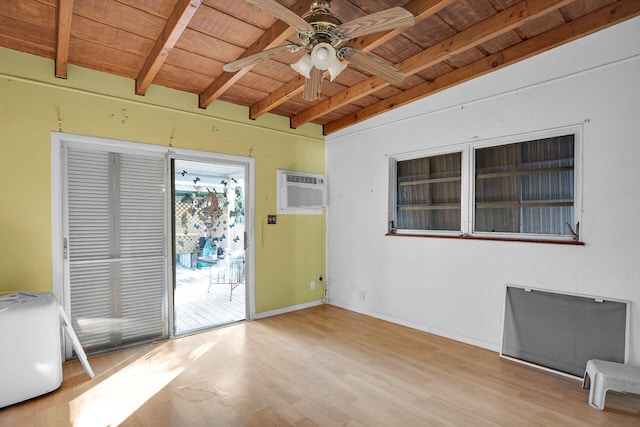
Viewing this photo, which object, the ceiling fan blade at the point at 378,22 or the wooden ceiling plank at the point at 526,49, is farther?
the wooden ceiling plank at the point at 526,49

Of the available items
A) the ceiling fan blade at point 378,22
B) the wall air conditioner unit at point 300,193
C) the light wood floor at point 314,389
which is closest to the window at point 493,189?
the wall air conditioner unit at point 300,193

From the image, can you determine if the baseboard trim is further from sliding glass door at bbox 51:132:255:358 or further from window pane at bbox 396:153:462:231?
window pane at bbox 396:153:462:231

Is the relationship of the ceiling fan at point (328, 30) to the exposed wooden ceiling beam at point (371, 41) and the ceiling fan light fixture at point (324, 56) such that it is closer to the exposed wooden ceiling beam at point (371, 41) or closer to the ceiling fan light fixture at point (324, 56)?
the ceiling fan light fixture at point (324, 56)

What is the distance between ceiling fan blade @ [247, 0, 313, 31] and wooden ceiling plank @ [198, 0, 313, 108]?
0.45 m

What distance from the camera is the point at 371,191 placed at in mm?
4266

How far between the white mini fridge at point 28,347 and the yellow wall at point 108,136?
559 mm

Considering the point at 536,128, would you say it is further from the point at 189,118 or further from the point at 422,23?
the point at 189,118

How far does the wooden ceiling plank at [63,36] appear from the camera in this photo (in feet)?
6.66

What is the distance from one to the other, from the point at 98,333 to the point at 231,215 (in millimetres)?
2208

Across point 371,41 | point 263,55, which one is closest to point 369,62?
point 371,41

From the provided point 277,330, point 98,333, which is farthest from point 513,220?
point 98,333

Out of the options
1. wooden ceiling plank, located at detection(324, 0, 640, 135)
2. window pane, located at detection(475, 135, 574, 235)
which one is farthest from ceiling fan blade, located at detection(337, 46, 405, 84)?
window pane, located at detection(475, 135, 574, 235)

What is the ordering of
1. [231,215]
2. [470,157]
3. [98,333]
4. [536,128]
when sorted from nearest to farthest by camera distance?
[536,128]
[98,333]
[470,157]
[231,215]

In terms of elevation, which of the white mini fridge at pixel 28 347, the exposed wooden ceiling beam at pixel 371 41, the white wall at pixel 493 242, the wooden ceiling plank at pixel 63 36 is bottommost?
the white mini fridge at pixel 28 347
